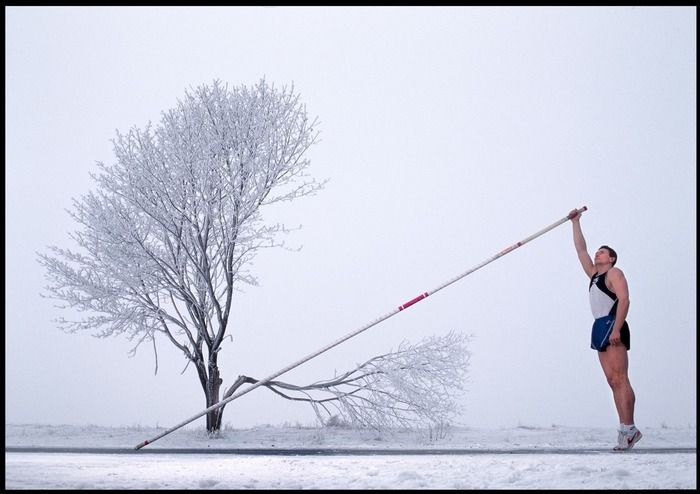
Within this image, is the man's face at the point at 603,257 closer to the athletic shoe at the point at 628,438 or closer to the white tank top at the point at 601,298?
the white tank top at the point at 601,298

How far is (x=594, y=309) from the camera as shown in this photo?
22.9 feet

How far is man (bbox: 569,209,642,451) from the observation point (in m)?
6.71

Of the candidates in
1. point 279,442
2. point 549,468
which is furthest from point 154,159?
point 549,468

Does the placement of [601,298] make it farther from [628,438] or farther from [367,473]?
[367,473]

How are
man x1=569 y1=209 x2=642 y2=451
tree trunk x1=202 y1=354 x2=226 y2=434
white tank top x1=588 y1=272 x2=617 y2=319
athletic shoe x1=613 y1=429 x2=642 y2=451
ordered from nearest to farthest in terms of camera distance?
man x1=569 y1=209 x2=642 y2=451
white tank top x1=588 y1=272 x2=617 y2=319
athletic shoe x1=613 y1=429 x2=642 y2=451
tree trunk x1=202 y1=354 x2=226 y2=434

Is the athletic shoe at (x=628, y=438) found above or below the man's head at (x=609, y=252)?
below

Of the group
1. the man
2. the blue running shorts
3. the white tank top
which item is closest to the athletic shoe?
the man

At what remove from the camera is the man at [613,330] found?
22.0 feet

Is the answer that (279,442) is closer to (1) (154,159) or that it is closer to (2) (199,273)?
(2) (199,273)

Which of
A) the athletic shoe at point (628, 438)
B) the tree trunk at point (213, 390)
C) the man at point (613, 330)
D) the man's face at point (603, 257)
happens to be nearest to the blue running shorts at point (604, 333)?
Result: the man at point (613, 330)

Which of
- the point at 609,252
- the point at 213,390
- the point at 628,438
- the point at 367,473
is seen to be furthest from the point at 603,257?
the point at 213,390

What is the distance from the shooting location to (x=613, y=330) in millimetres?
6691

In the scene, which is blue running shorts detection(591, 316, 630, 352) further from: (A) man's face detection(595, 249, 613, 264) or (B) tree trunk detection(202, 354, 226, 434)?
(B) tree trunk detection(202, 354, 226, 434)

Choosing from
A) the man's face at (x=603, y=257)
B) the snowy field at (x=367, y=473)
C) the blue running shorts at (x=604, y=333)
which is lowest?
the snowy field at (x=367, y=473)
